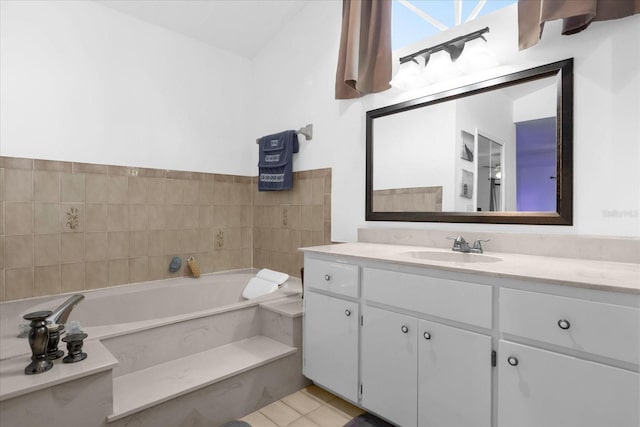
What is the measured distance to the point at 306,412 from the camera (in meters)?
1.77

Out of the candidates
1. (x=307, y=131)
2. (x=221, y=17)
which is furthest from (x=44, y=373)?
(x=221, y=17)

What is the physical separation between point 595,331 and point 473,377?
0.44m

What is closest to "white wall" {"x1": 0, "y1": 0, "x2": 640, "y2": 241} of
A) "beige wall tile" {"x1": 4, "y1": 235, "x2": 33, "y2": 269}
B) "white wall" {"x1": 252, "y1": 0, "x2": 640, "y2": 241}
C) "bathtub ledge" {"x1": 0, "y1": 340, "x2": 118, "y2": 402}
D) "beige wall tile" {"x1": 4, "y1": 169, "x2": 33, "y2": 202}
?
"white wall" {"x1": 252, "y1": 0, "x2": 640, "y2": 241}

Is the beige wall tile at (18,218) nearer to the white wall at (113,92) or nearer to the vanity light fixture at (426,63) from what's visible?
the white wall at (113,92)

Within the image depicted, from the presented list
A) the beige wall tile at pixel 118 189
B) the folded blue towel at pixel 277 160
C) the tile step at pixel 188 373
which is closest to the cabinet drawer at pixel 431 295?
the tile step at pixel 188 373

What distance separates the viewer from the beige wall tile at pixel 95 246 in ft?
7.54

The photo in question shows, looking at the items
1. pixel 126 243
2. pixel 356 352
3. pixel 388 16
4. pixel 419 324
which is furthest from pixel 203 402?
pixel 388 16

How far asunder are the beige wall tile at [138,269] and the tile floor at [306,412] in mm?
1407

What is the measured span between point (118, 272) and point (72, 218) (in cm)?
49

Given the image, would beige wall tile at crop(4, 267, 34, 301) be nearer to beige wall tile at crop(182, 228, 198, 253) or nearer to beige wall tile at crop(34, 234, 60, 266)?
beige wall tile at crop(34, 234, 60, 266)

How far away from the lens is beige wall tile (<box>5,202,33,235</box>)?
2012 millimetres

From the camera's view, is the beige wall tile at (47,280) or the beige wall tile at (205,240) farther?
the beige wall tile at (205,240)

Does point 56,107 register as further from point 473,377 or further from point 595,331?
point 595,331

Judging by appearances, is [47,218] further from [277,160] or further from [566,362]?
[566,362]
